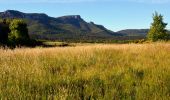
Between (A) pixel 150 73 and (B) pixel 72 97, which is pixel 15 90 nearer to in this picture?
(B) pixel 72 97

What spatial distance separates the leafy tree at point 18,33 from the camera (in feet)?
262

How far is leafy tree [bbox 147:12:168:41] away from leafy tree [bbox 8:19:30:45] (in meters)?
30.3

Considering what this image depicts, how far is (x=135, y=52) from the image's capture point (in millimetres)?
11844

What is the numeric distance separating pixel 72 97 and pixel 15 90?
1086mm

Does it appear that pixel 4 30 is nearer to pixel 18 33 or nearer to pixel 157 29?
pixel 18 33

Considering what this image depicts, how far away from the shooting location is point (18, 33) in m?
81.1

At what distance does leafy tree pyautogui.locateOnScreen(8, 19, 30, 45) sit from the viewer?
3140 inches

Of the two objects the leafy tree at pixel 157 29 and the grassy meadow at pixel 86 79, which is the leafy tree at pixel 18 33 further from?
the grassy meadow at pixel 86 79

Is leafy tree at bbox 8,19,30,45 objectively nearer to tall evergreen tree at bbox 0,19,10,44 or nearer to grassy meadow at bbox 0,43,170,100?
tall evergreen tree at bbox 0,19,10,44

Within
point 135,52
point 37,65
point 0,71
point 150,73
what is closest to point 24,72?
point 0,71

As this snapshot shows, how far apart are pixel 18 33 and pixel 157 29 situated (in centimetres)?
3297

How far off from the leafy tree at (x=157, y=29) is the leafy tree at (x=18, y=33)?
30281 mm

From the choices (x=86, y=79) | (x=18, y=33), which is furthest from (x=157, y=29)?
(x=86, y=79)

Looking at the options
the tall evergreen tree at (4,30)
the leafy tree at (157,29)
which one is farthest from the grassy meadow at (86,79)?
the tall evergreen tree at (4,30)
